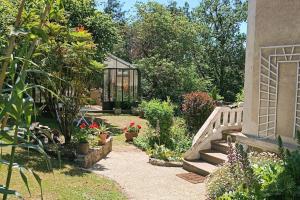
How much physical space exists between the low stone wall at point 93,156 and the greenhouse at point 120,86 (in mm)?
10542

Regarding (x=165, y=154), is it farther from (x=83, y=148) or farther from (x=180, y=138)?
(x=83, y=148)

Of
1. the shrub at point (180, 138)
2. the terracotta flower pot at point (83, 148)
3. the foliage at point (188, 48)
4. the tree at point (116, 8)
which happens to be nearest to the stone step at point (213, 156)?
the shrub at point (180, 138)

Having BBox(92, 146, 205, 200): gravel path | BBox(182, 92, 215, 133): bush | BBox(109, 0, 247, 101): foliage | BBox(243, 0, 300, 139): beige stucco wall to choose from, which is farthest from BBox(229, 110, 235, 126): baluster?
BBox(109, 0, 247, 101): foliage

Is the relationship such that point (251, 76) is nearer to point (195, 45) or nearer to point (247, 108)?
point (247, 108)

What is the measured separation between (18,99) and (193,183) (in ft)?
21.3

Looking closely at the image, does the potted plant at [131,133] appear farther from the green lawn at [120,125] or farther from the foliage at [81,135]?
the foliage at [81,135]

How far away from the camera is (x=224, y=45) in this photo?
85.2 feet

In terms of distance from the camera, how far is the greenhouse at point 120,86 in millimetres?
21250

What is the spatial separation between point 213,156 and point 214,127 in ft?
4.09

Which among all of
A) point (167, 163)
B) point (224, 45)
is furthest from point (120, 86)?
point (167, 163)

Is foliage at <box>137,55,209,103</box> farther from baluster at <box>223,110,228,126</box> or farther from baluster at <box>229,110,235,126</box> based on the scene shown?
baluster at <box>223,110,228,126</box>

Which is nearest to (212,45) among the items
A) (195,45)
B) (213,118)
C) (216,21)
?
(216,21)

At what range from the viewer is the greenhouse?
21.2 m

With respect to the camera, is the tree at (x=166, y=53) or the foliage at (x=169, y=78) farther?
the tree at (x=166, y=53)
